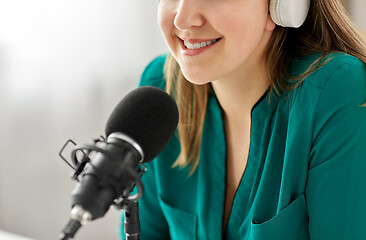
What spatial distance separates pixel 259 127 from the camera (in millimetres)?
1146

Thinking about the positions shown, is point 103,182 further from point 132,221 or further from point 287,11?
point 287,11

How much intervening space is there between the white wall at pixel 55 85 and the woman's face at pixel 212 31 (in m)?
1.08

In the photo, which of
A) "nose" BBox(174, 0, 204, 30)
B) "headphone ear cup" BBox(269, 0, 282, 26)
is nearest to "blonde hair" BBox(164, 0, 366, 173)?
"headphone ear cup" BBox(269, 0, 282, 26)

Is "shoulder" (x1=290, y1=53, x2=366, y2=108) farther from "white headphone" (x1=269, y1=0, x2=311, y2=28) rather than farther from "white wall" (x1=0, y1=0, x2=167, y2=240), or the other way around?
"white wall" (x1=0, y1=0, x2=167, y2=240)

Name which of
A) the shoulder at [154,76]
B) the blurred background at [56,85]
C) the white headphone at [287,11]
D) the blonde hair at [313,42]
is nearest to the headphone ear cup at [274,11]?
the white headphone at [287,11]

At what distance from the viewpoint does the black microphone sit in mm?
616

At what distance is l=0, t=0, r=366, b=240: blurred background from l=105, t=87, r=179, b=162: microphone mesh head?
4.30ft

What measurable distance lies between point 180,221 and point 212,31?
472mm

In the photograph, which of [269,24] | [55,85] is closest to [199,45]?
[269,24]

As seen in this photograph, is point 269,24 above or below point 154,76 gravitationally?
above

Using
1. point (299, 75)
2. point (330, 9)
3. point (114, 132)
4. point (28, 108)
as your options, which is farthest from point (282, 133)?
point (28, 108)

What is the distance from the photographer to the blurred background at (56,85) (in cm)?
215

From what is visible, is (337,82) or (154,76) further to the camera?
(154,76)

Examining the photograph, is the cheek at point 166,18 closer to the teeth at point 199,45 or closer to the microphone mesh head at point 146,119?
the teeth at point 199,45
